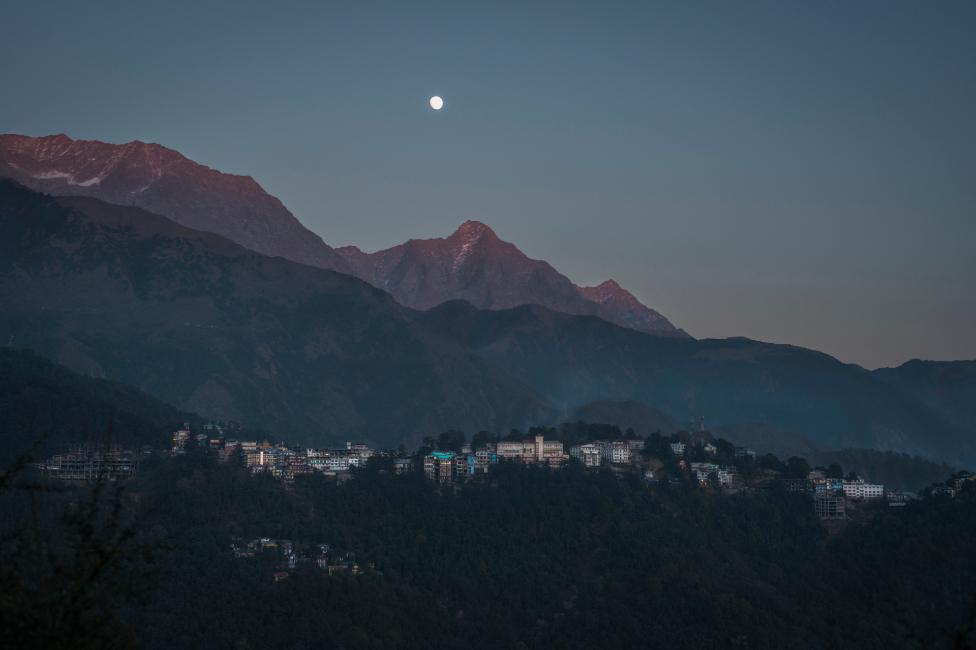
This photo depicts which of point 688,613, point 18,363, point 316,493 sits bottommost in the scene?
point 688,613

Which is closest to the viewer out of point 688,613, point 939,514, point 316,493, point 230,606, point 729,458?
point 230,606

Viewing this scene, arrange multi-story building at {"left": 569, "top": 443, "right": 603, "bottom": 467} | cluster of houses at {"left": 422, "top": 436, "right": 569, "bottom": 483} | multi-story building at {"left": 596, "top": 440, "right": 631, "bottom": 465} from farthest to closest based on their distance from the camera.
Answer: multi-story building at {"left": 596, "top": 440, "right": 631, "bottom": 465} < multi-story building at {"left": 569, "top": 443, "right": 603, "bottom": 467} < cluster of houses at {"left": 422, "top": 436, "right": 569, "bottom": 483}

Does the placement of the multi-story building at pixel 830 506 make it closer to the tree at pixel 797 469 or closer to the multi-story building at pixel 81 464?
the tree at pixel 797 469

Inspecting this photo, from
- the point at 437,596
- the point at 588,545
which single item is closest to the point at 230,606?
the point at 437,596

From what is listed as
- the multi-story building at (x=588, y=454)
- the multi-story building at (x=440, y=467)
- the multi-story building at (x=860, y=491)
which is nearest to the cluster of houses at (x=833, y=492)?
the multi-story building at (x=860, y=491)

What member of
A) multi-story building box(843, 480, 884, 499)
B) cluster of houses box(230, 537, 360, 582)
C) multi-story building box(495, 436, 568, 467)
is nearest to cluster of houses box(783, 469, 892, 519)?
multi-story building box(843, 480, 884, 499)

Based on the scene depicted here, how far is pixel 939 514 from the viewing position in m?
97.3

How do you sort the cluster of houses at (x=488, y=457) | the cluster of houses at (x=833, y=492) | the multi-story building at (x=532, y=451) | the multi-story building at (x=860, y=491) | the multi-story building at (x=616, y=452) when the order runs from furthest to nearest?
the multi-story building at (x=616, y=452) < the multi-story building at (x=532, y=451) < the multi-story building at (x=860, y=491) < the cluster of houses at (x=488, y=457) < the cluster of houses at (x=833, y=492)

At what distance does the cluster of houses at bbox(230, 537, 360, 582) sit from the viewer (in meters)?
86.3

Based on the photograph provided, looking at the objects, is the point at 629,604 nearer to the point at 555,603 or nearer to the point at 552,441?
the point at 555,603

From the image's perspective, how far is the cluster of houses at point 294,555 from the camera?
86312 mm

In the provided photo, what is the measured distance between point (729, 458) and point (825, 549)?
30.0m

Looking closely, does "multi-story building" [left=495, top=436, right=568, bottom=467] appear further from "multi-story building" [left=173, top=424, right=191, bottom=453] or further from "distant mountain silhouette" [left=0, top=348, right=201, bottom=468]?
"distant mountain silhouette" [left=0, top=348, right=201, bottom=468]

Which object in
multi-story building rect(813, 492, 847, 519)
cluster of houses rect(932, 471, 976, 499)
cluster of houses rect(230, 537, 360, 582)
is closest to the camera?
cluster of houses rect(230, 537, 360, 582)
